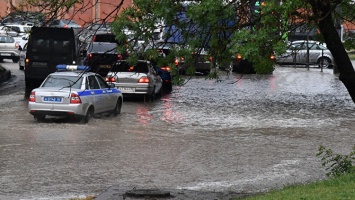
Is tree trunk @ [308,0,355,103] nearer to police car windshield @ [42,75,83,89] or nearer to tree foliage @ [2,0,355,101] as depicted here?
tree foliage @ [2,0,355,101]

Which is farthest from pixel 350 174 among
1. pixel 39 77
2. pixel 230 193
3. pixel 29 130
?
pixel 39 77

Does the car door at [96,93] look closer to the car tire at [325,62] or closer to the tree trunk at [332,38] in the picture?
the tree trunk at [332,38]

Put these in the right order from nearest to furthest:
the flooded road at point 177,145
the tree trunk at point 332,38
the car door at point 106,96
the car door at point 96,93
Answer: the tree trunk at point 332,38 < the flooded road at point 177,145 < the car door at point 96,93 < the car door at point 106,96

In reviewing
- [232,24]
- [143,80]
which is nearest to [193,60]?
[232,24]

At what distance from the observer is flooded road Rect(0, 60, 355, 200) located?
14.1m

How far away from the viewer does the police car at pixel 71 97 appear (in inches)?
870

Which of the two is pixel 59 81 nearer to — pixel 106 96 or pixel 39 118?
pixel 39 118

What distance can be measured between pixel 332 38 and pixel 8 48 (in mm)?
39097

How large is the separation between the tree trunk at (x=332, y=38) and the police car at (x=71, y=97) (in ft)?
34.5

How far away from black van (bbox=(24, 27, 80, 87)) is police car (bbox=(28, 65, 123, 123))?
677 cm

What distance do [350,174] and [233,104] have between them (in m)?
18.3

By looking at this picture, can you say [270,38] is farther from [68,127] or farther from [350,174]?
[68,127]

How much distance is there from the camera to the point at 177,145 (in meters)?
19.0

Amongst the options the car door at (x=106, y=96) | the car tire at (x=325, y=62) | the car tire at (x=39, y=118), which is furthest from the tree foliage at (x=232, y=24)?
the car tire at (x=325, y=62)
